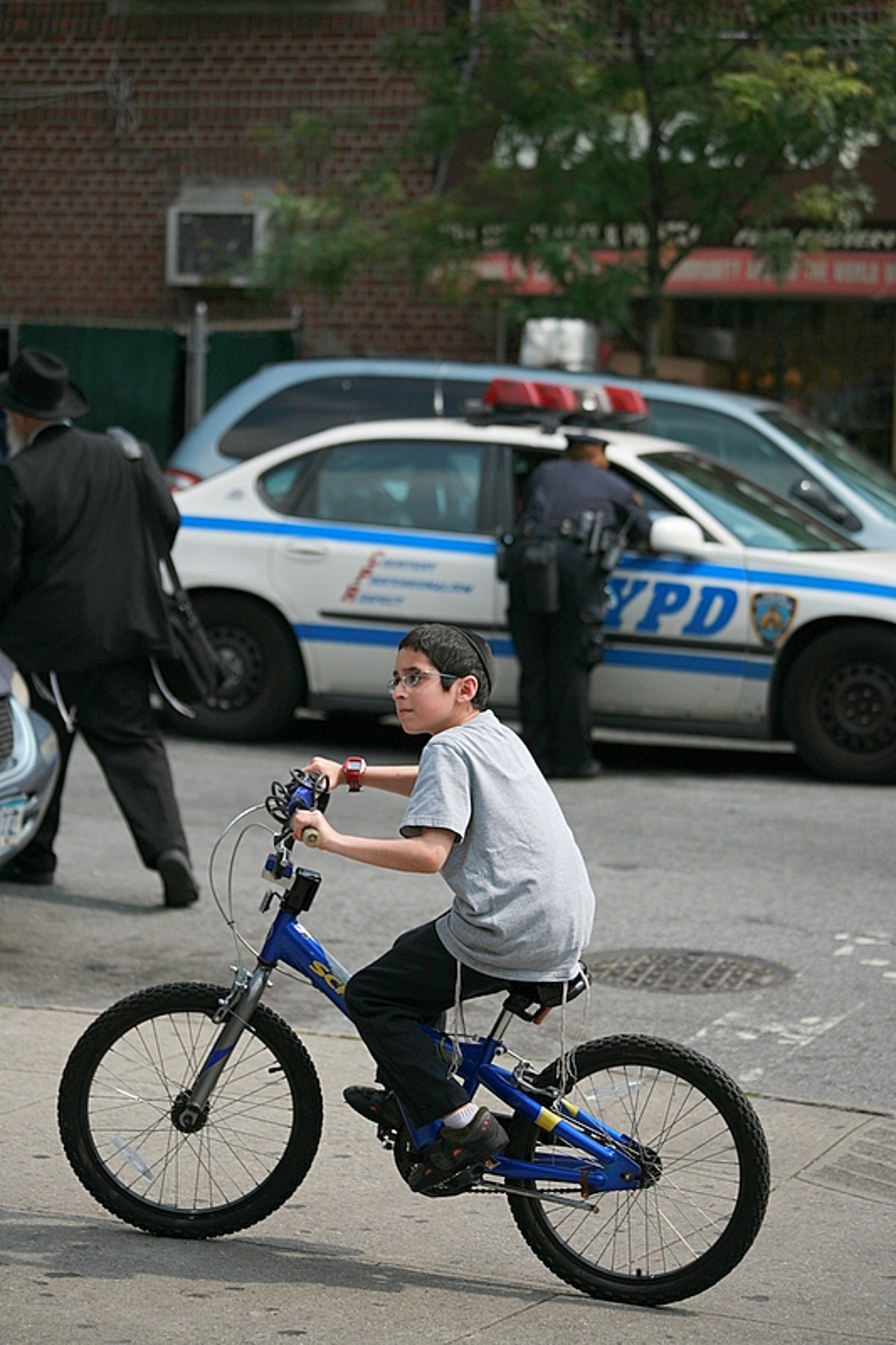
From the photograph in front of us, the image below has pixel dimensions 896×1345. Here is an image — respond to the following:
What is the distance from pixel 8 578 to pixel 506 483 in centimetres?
403

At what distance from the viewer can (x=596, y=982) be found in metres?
6.71

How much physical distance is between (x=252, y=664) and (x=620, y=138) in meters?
5.81

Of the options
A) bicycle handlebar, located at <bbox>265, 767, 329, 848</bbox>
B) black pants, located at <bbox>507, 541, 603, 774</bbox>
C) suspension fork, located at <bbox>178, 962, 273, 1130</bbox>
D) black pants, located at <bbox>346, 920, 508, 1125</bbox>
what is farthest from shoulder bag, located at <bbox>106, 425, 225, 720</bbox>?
black pants, located at <bbox>346, 920, 508, 1125</bbox>

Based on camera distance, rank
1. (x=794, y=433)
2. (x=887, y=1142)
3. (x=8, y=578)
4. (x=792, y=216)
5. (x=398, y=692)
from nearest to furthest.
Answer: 1. (x=398, y=692)
2. (x=887, y=1142)
3. (x=8, y=578)
4. (x=794, y=433)
5. (x=792, y=216)

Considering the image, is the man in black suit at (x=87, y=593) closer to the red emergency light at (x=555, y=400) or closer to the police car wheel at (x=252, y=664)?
the police car wheel at (x=252, y=664)

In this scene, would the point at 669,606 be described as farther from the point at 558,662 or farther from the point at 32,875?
the point at 32,875

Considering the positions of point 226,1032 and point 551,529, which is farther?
point 551,529

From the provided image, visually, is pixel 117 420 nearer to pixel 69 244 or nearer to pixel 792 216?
pixel 69 244

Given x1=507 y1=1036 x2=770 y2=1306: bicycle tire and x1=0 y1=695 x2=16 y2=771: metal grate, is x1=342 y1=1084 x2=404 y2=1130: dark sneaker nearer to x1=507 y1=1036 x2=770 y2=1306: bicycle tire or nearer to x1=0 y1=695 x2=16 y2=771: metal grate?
x1=507 y1=1036 x2=770 y2=1306: bicycle tire

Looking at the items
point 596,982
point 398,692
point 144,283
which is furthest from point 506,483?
point 144,283

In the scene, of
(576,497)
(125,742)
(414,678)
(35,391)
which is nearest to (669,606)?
(576,497)

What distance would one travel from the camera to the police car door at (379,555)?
1074 centimetres

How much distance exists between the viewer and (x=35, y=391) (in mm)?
7488

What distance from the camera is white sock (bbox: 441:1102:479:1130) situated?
161 inches
